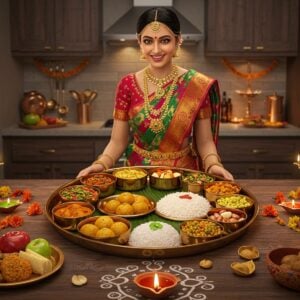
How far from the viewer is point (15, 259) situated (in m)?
1.67

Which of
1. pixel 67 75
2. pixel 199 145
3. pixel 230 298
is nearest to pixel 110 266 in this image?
pixel 230 298

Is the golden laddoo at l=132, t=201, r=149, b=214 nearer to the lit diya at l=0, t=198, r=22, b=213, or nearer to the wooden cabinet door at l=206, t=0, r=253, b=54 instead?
the lit diya at l=0, t=198, r=22, b=213

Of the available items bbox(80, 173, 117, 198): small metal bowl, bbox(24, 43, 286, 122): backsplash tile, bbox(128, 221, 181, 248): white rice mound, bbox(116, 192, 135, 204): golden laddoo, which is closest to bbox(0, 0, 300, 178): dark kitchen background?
bbox(24, 43, 286, 122): backsplash tile

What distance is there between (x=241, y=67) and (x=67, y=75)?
179 centimetres

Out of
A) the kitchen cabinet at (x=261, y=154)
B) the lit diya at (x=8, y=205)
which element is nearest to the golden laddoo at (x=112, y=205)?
the lit diya at (x=8, y=205)

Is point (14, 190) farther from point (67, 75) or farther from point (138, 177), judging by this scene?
point (67, 75)

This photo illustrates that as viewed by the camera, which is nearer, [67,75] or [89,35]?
[89,35]

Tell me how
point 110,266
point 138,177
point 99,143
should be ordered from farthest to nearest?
point 99,143, point 138,177, point 110,266

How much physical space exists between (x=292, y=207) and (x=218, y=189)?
1.08 ft

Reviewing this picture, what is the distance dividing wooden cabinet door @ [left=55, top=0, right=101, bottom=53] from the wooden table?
319 centimetres

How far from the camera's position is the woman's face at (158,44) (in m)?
2.87

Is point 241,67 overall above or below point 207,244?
above

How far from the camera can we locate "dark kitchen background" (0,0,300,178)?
5.14 m

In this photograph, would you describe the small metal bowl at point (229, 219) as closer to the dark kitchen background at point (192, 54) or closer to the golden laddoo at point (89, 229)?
the golden laddoo at point (89, 229)
